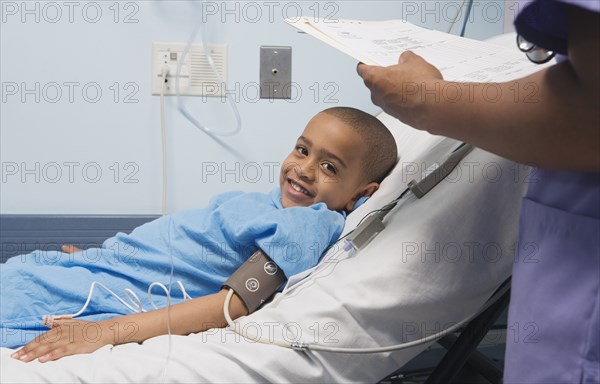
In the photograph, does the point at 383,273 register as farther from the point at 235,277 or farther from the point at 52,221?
the point at 52,221

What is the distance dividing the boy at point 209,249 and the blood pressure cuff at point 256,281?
0.06 feet

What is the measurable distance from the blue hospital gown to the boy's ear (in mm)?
126

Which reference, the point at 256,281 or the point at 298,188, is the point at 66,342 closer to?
the point at 256,281

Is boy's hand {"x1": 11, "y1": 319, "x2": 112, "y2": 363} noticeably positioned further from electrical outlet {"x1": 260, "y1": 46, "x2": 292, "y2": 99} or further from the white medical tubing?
electrical outlet {"x1": 260, "y1": 46, "x2": 292, "y2": 99}

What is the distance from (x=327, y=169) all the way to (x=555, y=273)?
69 centimetres

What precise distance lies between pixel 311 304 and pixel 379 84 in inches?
13.3

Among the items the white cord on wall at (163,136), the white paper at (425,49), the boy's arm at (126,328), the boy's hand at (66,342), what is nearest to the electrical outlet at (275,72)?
the white cord on wall at (163,136)

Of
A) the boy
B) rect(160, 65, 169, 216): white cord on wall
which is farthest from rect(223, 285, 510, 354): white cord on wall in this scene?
rect(160, 65, 169, 216): white cord on wall

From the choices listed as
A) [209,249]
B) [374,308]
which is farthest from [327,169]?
[374,308]

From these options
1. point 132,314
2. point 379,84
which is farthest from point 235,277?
point 379,84

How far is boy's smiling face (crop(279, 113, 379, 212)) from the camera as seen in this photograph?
1275mm

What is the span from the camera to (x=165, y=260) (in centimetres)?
119

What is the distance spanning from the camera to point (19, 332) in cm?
102

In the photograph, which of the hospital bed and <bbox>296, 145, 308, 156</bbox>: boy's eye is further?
<bbox>296, 145, 308, 156</bbox>: boy's eye
